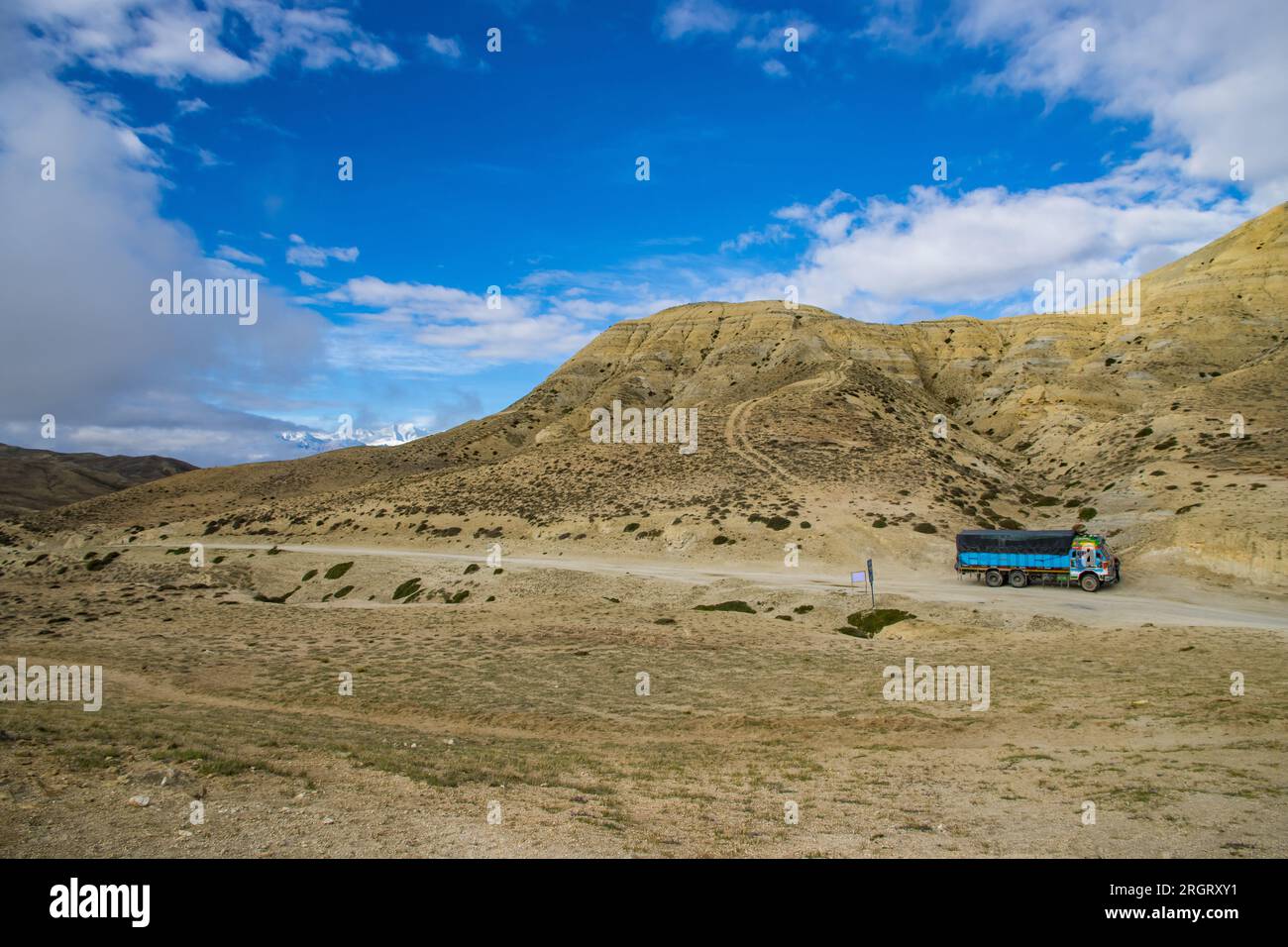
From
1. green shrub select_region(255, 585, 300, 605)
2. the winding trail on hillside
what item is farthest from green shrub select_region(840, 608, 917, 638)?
green shrub select_region(255, 585, 300, 605)

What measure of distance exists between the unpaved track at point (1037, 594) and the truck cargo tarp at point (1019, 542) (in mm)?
2154

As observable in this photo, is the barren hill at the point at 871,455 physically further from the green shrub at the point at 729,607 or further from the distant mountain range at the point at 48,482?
the distant mountain range at the point at 48,482

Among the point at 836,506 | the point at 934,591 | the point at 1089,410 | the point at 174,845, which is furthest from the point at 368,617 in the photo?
the point at 1089,410

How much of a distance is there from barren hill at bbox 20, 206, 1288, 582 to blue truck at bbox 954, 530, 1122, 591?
5.47m

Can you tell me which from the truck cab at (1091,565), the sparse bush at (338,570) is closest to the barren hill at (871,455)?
the truck cab at (1091,565)

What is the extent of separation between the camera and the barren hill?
47.8m

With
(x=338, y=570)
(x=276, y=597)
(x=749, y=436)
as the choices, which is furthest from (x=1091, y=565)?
(x=276, y=597)

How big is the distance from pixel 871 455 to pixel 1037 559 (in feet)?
93.8

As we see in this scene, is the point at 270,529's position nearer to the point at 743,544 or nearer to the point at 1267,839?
the point at 743,544

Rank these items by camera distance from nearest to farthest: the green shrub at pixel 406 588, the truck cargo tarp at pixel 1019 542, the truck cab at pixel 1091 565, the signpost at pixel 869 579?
the signpost at pixel 869 579 → the truck cab at pixel 1091 565 → the truck cargo tarp at pixel 1019 542 → the green shrub at pixel 406 588

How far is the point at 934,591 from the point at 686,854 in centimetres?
3093

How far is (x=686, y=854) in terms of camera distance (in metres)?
8.18

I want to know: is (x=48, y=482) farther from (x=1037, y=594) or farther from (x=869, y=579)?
(x=1037, y=594)

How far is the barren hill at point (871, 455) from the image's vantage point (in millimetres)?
47844
